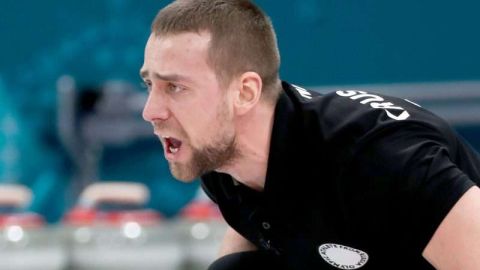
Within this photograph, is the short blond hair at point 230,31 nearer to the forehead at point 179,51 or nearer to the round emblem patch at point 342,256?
the forehead at point 179,51

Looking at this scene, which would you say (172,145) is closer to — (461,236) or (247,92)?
(247,92)

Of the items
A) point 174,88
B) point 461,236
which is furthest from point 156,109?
point 461,236

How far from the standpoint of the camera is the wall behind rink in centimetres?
432

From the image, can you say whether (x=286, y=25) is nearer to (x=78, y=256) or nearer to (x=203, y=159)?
(x=78, y=256)

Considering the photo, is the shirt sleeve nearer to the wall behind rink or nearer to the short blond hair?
the short blond hair

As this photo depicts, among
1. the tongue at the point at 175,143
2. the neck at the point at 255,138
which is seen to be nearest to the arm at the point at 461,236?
the neck at the point at 255,138

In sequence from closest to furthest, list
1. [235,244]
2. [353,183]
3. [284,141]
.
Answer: [353,183] < [284,141] < [235,244]

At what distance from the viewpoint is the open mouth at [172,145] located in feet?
5.72

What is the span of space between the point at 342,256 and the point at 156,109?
1.46ft

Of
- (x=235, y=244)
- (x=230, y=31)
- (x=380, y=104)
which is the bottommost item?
(x=235, y=244)

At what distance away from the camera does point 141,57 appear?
4414mm

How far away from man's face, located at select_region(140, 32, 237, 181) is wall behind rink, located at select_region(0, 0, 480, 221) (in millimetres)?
2620

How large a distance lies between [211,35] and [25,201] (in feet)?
7.97

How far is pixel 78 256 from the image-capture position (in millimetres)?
3297
